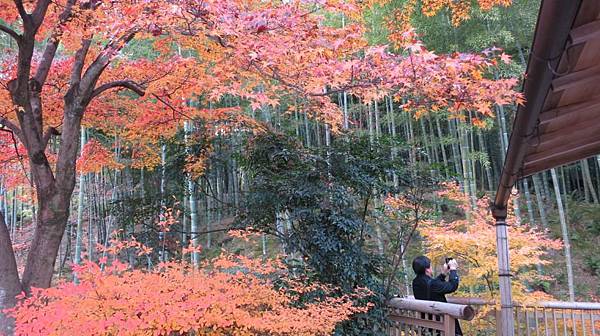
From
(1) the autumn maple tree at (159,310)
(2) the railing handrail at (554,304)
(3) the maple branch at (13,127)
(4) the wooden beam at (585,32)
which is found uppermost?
(3) the maple branch at (13,127)

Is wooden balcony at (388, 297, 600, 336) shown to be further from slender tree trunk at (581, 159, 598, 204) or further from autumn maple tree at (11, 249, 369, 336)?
slender tree trunk at (581, 159, 598, 204)

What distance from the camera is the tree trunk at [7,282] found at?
3801mm

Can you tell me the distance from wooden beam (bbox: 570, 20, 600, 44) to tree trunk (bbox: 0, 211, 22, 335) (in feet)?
14.8

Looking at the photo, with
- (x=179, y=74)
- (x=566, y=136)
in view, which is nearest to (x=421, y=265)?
(x=566, y=136)

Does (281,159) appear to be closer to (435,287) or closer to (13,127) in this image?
(435,287)

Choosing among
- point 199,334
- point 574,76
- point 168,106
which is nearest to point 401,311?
point 199,334

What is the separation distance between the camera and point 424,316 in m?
3.04

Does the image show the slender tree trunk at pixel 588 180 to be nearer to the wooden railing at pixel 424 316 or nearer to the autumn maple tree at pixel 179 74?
the autumn maple tree at pixel 179 74

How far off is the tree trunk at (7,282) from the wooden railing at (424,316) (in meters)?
3.34

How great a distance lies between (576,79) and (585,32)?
1.47 feet

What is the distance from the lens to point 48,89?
5.31m

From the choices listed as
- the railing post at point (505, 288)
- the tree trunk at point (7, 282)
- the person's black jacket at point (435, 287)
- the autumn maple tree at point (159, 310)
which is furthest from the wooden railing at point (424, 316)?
the tree trunk at point (7, 282)

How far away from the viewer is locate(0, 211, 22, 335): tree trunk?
380cm

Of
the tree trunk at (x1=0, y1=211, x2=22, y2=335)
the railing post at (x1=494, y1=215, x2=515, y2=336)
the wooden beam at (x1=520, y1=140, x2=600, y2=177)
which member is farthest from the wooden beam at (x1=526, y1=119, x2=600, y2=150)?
the tree trunk at (x1=0, y1=211, x2=22, y2=335)
